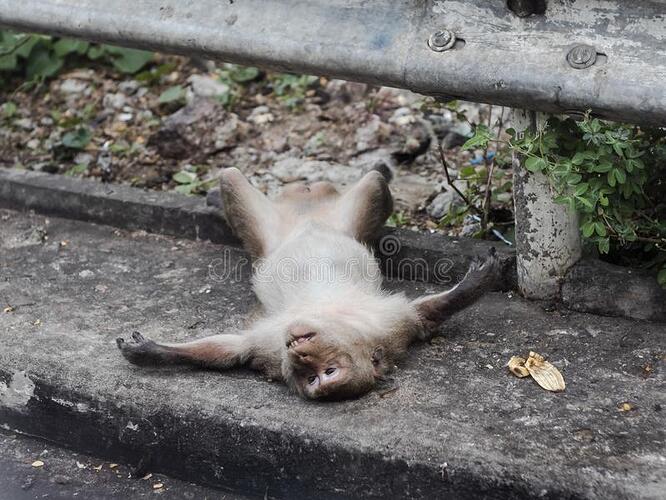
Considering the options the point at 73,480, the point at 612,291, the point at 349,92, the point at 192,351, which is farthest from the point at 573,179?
the point at 349,92

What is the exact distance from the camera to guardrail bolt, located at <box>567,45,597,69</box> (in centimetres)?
362

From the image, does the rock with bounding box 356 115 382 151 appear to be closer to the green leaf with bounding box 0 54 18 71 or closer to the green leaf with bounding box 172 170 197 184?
the green leaf with bounding box 172 170 197 184

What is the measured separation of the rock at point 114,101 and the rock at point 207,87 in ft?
1.63

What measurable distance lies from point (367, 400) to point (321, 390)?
0.64 feet

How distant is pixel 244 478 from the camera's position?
370 cm

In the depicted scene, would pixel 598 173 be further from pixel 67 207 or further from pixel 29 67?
pixel 29 67

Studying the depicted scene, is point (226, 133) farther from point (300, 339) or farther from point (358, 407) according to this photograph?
point (358, 407)

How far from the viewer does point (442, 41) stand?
3848mm

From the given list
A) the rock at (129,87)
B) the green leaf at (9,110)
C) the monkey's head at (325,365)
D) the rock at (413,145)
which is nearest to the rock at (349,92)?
the rock at (413,145)

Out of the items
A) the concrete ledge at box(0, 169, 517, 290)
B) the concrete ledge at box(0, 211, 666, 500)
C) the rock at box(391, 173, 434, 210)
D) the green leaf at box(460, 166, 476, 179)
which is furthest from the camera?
the rock at box(391, 173, 434, 210)

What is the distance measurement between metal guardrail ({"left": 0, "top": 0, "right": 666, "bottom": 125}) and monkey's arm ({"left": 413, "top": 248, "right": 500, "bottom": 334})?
764 mm

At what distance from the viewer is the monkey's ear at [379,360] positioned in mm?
3922

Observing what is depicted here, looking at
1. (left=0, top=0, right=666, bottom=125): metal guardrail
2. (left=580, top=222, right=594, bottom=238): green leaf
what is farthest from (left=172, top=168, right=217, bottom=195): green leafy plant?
(left=580, top=222, right=594, bottom=238): green leaf

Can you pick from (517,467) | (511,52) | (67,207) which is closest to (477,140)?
(511,52)
